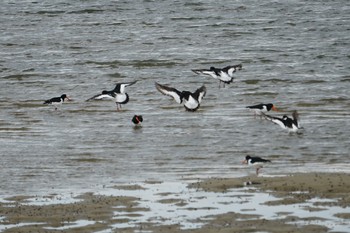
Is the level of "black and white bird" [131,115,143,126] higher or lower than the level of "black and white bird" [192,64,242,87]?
lower

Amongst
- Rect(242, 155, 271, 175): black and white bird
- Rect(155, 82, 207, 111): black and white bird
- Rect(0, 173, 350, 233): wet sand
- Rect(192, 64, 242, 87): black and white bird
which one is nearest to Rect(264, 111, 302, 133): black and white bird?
Rect(155, 82, 207, 111): black and white bird

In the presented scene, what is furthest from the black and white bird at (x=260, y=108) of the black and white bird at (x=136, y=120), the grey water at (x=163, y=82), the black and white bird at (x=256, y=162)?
the black and white bird at (x=256, y=162)

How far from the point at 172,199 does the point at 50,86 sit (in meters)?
19.7

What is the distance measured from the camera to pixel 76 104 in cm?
3011

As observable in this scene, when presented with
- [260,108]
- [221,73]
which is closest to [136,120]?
[260,108]

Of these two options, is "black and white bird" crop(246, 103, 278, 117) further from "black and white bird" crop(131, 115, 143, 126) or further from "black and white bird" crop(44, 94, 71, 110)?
"black and white bird" crop(44, 94, 71, 110)

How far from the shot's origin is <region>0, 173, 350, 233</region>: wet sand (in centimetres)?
1395

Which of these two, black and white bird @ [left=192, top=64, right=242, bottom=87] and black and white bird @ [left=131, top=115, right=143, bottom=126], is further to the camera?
→ black and white bird @ [left=192, top=64, right=242, bottom=87]

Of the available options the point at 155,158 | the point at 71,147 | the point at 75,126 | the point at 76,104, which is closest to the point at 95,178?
the point at 155,158

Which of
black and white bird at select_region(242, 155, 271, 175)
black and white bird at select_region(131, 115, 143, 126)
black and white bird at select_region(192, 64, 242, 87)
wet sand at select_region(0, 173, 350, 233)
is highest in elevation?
black and white bird at select_region(192, 64, 242, 87)

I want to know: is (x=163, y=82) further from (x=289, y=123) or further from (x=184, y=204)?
(x=184, y=204)

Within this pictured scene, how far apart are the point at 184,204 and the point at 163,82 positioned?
63.3 ft

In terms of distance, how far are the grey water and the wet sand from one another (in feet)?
4.07

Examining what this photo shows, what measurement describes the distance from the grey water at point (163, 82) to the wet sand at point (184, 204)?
124 centimetres
